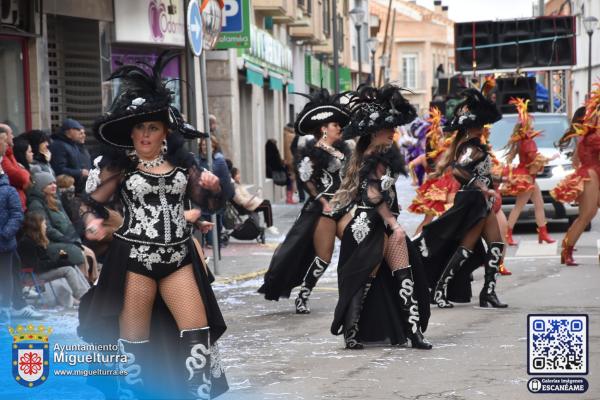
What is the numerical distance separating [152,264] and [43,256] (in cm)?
552

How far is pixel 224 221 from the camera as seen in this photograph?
791 inches

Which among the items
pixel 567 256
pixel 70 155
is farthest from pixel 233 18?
pixel 567 256

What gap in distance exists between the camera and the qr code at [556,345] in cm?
754

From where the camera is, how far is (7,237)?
11648mm

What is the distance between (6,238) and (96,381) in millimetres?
4357

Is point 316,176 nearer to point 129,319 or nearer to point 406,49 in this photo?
point 129,319

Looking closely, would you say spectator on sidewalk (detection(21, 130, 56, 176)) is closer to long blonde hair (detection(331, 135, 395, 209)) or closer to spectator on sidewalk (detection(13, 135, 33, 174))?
spectator on sidewalk (detection(13, 135, 33, 174))

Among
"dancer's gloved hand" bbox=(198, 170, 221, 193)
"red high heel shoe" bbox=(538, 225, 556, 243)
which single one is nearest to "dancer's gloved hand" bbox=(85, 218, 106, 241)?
"dancer's gloved hand" bbox=(198, 170, 221, 193)

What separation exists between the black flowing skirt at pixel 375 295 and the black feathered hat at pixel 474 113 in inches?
93.4

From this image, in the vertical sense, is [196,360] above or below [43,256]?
above

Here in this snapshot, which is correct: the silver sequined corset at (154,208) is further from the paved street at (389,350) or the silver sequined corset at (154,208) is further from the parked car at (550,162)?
the parked car at (550,162)

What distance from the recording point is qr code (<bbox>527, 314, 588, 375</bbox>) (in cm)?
754

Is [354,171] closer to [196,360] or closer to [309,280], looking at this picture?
[309,280]

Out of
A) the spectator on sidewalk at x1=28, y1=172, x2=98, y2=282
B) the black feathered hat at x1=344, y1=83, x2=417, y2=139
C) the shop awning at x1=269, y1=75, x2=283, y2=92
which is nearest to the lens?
the black feathered hat at x1=344, y1=83, x2=417, y2=139
